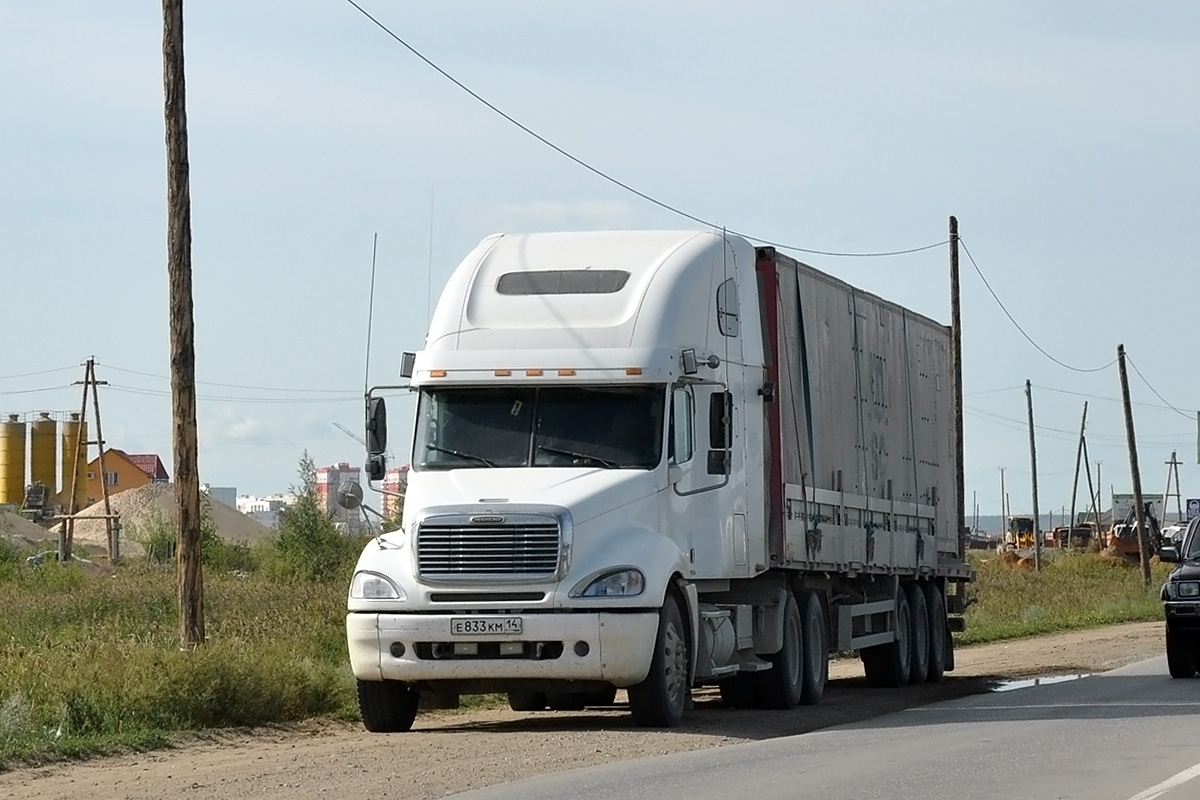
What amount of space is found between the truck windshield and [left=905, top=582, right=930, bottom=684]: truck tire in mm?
8637

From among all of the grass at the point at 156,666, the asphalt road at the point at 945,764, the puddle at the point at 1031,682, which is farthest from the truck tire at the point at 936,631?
the grass at the point at 156,666

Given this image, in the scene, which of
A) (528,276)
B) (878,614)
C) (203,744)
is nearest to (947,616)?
(878,614)

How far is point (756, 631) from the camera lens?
59.8 feet

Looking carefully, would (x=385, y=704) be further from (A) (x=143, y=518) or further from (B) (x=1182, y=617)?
(A) (x=143, y=518)

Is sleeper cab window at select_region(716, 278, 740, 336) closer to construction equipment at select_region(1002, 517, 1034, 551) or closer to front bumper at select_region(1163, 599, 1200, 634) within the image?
front bumper at select_region(1163, 599, 1200, 634)

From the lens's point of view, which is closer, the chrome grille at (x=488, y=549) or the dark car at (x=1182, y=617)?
the chrome grille at (x=488, y=549)

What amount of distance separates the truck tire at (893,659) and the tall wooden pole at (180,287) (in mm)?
8649

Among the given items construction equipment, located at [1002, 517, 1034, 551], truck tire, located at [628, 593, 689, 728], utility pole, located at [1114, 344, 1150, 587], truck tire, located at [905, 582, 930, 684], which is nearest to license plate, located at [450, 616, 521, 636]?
truck tire, located at [628, 593, 689, 728]

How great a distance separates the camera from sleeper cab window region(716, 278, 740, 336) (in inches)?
672

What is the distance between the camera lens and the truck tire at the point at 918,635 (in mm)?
23641

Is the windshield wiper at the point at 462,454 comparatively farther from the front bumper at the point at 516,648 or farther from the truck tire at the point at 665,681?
the truck tire at the point at 665,681

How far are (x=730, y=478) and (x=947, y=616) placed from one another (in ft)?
31.2

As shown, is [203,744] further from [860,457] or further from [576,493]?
[860,457]

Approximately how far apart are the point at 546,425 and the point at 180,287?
4117 mm
